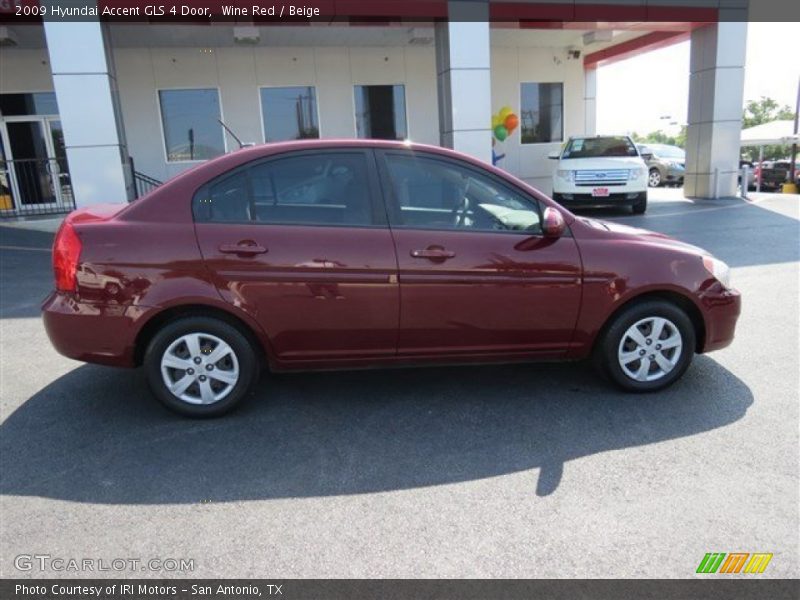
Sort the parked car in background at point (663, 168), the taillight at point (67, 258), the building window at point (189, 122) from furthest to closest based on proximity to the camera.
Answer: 1. the parked car in background at point (663, 168)
2. the building window at point (189, 122)
3. the taillight at point (67, 258)

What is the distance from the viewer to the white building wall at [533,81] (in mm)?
18250

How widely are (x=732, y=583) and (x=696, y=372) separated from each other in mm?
2275

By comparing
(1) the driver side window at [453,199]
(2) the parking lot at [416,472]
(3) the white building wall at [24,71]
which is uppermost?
(3) the white building wall at [24,71]

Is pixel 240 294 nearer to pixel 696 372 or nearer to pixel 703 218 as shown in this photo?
pixel 696 372

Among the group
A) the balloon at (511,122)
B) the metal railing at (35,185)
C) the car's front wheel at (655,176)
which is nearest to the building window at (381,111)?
the balloon at (511,122)

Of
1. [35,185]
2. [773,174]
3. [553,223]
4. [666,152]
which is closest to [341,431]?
[553,223]

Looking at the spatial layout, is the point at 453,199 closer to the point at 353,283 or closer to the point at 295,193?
the point at 353,283

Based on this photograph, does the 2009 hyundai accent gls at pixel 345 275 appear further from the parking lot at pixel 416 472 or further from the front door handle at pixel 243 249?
the parking lot at pixel 416 472

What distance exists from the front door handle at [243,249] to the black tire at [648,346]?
2305 millimetres

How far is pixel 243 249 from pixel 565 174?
1108 centimetres

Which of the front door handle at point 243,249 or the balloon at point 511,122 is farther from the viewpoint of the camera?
the balloon at point 511,122

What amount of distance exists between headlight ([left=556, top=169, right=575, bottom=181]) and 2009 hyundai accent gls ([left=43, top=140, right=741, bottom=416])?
9.68m

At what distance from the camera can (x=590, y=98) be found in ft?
67.5

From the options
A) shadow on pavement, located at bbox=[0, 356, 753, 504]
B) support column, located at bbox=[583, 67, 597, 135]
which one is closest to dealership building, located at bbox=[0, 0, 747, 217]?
support column, located at bbox=[583, 67, 597, 135]
